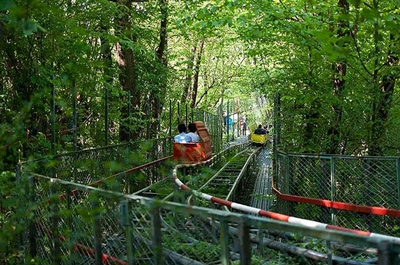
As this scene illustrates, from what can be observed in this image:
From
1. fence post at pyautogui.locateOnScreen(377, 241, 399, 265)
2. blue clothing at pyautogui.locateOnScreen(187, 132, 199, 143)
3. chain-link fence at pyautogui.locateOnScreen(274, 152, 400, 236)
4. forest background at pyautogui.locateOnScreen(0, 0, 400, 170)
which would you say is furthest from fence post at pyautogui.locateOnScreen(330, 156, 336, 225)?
fence post at pyautogui.locateOnScreen(377, 241, 399, 265)

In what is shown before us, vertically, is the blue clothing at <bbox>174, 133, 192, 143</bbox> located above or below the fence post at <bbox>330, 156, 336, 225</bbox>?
above

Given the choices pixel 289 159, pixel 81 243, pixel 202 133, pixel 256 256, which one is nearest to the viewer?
pixel 256 256

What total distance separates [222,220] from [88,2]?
281 inches

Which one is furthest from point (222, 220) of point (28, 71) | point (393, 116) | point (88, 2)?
point (393, 116)

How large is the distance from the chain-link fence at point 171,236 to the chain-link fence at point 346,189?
4.07m

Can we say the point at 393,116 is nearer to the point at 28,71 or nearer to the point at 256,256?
the point at 28,71

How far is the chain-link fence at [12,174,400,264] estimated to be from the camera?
208 cm

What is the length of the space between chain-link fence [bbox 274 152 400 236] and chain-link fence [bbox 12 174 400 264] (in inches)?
160

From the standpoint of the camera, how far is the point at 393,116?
10023 mm

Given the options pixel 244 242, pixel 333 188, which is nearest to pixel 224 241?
pixel 244 242

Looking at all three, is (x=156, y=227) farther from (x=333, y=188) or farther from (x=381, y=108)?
(x=381, y=108)

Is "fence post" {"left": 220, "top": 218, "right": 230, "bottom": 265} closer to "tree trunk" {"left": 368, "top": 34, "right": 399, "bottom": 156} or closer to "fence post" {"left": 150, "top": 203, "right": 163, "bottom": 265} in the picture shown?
"fence post" {"left": 150, "top": 203, "right": 163, "bottom": 265}

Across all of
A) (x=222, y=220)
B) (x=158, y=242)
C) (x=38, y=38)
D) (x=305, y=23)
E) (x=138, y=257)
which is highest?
(x=305, y=23)

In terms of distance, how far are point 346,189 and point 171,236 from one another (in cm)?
571
